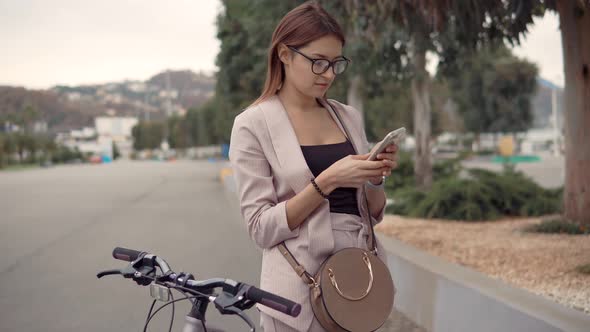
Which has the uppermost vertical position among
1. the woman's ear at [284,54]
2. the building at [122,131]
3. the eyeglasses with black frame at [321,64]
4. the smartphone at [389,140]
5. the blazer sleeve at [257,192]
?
the woman's ear at [284,54]

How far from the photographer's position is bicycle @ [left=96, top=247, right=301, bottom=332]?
1.73 meters

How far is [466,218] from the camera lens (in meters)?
11.5

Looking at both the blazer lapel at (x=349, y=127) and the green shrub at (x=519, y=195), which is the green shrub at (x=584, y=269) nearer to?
the blazer lapel at (x=349, y=127)

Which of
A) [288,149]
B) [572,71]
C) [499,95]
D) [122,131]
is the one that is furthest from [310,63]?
[122,131]

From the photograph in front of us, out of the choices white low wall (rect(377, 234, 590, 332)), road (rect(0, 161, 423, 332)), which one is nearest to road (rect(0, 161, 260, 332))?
road (rect(0, 161, 423, 332))

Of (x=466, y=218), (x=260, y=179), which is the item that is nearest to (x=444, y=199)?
(x=466, y=218)

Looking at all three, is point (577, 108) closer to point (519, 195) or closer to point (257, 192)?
point (519, 195)

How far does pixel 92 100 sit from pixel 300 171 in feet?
440

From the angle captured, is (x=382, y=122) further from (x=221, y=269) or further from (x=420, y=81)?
(x=221, y=269)

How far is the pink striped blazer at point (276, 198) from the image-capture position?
2.20m

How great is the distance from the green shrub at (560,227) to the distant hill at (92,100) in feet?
255

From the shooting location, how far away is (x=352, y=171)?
210 cm

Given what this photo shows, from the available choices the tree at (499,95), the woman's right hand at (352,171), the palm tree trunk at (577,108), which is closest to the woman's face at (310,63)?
the woman's right hand at (352,171)

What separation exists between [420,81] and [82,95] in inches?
4556
